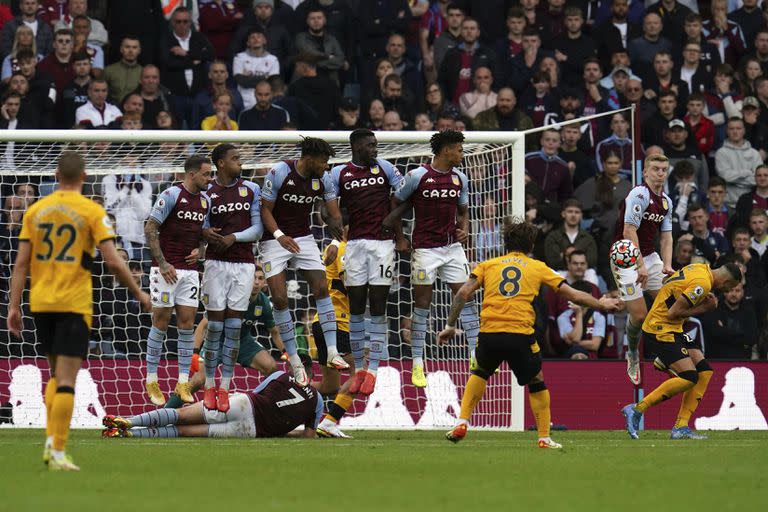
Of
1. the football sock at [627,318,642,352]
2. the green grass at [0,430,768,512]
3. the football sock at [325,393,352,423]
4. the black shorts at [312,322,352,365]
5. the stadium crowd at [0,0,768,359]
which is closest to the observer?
the green grass at [0,430,768,512]

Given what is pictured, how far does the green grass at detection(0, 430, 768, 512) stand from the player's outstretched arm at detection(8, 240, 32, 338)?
1078 millimetres

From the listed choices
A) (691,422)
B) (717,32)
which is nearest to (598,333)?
(691,422)

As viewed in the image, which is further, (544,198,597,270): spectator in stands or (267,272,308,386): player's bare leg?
(544,198,597,270): spectator in stands

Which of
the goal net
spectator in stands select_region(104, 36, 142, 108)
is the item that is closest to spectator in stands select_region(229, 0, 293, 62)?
spectator in stands select_region(104, 36, 142, 108)

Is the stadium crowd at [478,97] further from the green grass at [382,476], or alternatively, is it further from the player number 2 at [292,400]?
the green grass at [382,476]

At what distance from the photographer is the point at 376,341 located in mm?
14375

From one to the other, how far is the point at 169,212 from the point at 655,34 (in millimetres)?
11511

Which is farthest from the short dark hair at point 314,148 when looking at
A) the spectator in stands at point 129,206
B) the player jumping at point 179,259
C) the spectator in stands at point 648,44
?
the spectator in stands at point 648,44

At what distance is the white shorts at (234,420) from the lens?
13352 millimetres

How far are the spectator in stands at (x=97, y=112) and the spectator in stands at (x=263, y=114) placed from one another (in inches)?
74.5

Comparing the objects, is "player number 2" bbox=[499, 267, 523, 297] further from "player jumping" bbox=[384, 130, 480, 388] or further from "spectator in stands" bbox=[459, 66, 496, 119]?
"spectator in stands" bbox=[459, 66, 496, 119]

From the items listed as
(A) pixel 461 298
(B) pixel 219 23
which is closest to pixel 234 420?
(A) pixel 461 298

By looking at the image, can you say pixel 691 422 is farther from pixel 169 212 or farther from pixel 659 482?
pixel 659 482

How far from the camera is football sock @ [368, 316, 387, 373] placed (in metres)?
14.2
